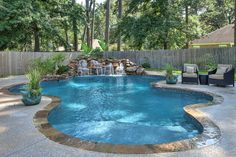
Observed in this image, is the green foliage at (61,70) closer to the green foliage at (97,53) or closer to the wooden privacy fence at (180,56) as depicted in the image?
the green foliage at (97,53)

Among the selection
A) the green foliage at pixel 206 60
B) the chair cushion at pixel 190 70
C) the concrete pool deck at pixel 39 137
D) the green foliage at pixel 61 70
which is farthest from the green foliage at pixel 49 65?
the green foliage at pixel 206 60

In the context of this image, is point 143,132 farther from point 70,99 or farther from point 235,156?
point 70,99

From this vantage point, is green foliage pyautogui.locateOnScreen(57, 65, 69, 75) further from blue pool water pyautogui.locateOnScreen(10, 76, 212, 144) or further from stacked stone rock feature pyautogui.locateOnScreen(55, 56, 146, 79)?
blue pool water pyautogui.locateOnScreen(10, 76, 212, 144)

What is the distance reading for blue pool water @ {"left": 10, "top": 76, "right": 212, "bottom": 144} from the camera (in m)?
5.73

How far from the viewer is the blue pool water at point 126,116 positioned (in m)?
5.73

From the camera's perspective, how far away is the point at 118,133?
5836 millimetres

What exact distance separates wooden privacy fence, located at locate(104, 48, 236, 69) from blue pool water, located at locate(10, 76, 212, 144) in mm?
8314

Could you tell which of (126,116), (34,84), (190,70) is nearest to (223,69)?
(190,70)

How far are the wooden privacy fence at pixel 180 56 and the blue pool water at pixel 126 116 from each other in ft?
27.3

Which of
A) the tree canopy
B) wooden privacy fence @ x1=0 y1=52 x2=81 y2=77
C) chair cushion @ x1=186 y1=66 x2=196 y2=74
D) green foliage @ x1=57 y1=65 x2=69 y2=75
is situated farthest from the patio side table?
wooden privacy fence @ x1=0 y1=52 x2=81 y2=77

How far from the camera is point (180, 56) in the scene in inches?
784

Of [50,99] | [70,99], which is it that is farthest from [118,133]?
[70,99]

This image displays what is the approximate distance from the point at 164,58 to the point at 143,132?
15.1 metres

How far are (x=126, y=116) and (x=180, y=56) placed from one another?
13.4 m
